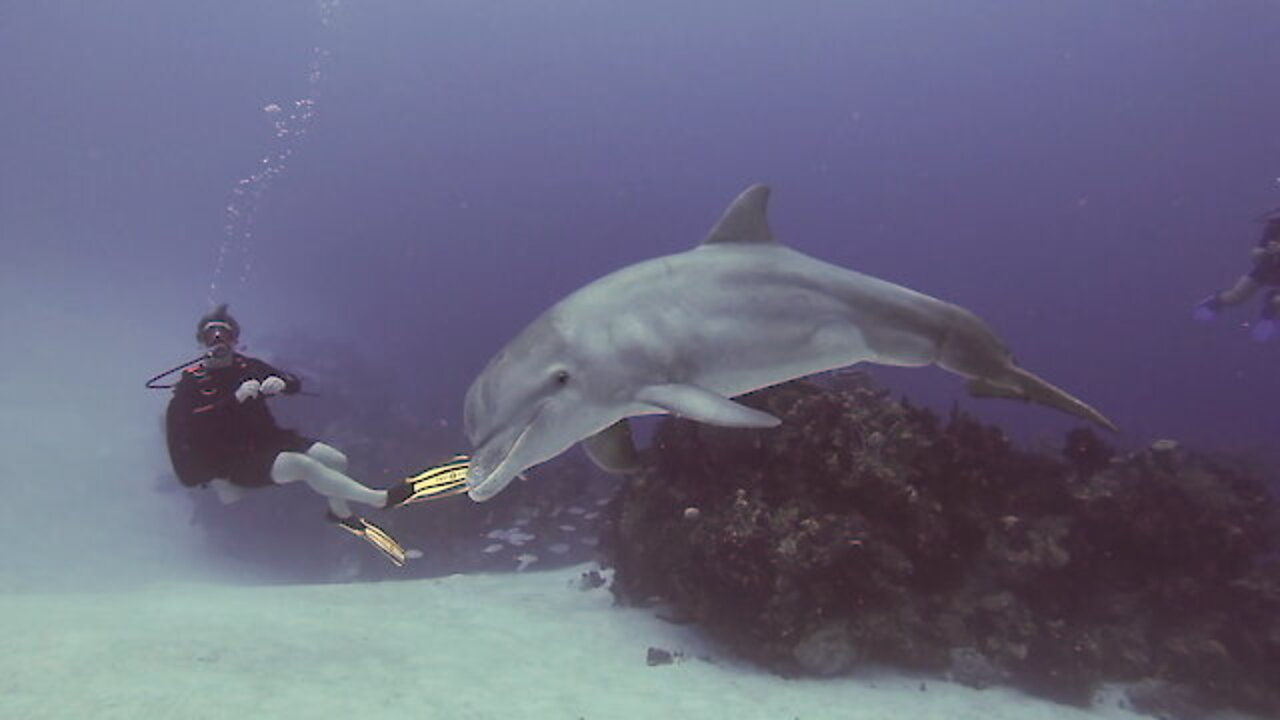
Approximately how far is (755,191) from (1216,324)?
7236 centimetres

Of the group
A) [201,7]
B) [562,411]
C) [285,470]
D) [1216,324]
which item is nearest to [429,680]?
[285,470]

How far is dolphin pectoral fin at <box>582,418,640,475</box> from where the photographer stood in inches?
183

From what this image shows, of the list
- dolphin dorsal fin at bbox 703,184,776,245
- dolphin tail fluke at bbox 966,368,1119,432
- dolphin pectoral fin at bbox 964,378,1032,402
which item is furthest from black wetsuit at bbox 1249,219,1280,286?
dolphin dorsal fin at bbox 703,184,776,245

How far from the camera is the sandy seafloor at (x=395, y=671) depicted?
6133mm

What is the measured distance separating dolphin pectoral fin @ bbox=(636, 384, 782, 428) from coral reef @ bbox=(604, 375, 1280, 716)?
477 cm

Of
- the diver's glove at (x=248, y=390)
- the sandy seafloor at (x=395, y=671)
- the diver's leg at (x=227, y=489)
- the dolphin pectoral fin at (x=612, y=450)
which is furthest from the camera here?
the diver's leg at (x=227, y=489)

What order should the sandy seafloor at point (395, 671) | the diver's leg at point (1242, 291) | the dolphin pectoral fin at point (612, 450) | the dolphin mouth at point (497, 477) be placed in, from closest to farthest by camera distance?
the dolphin mouth at point (497, 477) < the dolphin pectoral fin at point (612, 450) < the sandy seafloor at point (395, 671) < the diver's leg at point (1242, 291)

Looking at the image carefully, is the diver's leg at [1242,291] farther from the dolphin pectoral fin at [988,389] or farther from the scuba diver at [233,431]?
the scuba diver at [233,431]

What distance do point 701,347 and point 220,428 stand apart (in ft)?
16.7

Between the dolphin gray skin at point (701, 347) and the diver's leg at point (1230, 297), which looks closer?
the dolphin gray skin at point (701, 347)

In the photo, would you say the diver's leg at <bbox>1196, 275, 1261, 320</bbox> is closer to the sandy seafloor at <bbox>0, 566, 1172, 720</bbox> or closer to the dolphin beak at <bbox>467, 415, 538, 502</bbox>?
the sandy seafloor at <bbox>0, 566, 1172, 720</bbox>

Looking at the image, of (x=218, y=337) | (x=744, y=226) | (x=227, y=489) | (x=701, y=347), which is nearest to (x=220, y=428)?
(x=218, y=337)

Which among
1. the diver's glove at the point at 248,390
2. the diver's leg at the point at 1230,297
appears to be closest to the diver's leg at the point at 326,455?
the diver's glove at the point at 248,390

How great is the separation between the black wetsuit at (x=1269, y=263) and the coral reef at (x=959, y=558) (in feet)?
17.4
